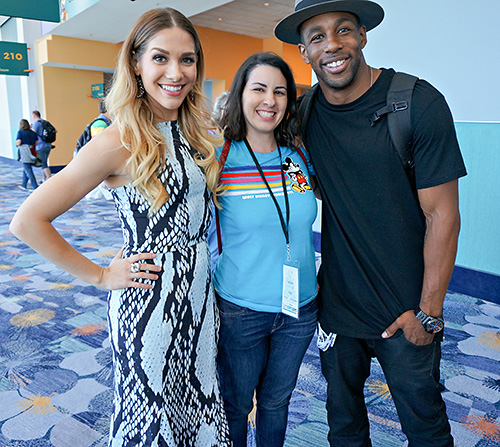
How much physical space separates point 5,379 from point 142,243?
1831mm

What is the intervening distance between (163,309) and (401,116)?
36.9 inches

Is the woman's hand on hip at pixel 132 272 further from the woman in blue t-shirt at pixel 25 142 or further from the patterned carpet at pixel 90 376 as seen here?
the woman in blue t-shirt at pixel 25 142

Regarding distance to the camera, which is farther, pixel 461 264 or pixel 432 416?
pixel 461 264

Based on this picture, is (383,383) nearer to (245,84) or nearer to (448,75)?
(245,84)

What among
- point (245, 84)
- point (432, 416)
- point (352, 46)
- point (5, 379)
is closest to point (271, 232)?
point (245, 84)

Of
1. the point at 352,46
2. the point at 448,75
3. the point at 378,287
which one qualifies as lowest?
the point at 378,287

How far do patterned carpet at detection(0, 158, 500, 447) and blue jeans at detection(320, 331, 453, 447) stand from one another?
45 centimetres

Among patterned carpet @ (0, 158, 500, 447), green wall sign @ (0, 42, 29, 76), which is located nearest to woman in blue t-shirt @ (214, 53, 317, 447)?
patterned carpet @ (0, 158, 500, 447)

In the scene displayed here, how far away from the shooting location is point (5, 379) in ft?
8.24

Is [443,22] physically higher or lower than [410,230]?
higher

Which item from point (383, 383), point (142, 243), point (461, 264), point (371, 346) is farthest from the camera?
point (461, 264)

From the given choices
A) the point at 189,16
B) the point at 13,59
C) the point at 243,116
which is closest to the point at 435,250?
the point at 243,116

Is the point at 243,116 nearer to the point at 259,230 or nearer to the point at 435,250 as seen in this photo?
the point at 259,230

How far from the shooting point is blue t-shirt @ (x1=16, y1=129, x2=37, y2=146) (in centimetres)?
910
